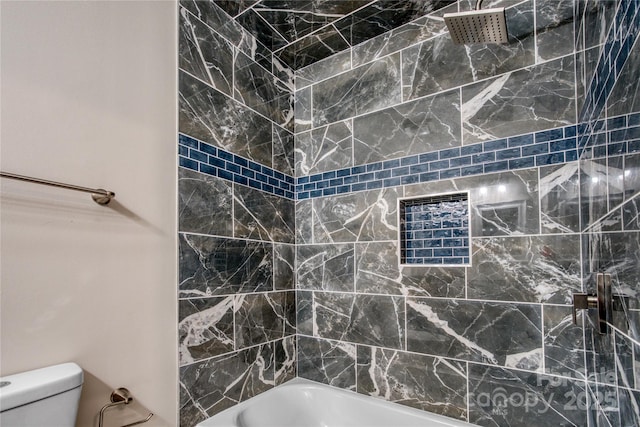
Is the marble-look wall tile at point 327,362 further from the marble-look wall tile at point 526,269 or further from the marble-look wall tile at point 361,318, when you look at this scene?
the marble-look wall tile at point 526,269

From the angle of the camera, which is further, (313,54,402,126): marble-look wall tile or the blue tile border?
(313,54,402,126): marble-look wall tile

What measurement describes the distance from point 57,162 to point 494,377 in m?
1.93

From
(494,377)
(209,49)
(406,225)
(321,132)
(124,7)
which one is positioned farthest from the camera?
(321,132)

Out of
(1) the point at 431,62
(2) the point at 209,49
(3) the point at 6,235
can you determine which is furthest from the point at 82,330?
(1) the point at 431,62

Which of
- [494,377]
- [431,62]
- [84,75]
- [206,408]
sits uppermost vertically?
[431,62]

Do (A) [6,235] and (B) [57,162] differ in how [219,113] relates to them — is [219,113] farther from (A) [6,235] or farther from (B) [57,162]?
(A) [6,235]

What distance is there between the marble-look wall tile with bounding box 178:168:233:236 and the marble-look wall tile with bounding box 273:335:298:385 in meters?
0.78

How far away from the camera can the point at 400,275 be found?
1.88 meters

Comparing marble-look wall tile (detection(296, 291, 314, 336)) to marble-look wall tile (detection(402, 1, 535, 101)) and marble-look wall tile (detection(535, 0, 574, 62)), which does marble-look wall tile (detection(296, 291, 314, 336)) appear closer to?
marble-look wall tile (detection(402, 1, 535, 101))

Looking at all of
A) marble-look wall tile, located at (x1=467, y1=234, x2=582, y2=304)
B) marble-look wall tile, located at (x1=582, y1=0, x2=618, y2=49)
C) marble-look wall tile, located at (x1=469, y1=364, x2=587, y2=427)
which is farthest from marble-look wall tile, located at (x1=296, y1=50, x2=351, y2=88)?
marble-look wall tile, located at (x1=469, y1=364, x2=587, y2=427)

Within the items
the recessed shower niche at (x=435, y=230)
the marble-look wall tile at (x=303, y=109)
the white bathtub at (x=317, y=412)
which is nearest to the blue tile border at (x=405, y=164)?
the recessed shower niche at (x=435, y=230)

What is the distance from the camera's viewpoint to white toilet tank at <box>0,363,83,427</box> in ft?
3.17

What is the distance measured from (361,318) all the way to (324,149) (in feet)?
3.40

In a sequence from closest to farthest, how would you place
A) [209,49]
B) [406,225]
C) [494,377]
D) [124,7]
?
[124,7]
[494,377]
[209,49]
[406,225]
